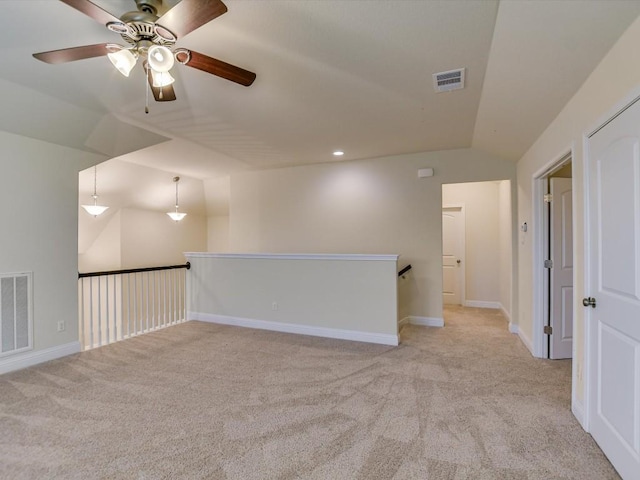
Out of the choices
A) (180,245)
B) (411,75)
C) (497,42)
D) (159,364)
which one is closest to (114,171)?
(180,245)

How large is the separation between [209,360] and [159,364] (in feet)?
1.63

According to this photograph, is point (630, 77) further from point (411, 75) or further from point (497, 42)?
point (411, 75)

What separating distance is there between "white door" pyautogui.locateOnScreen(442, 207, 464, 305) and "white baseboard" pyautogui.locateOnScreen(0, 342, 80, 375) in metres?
5.90

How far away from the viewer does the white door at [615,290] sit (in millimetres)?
1601

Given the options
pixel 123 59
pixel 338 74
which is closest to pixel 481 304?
pixel 338 74

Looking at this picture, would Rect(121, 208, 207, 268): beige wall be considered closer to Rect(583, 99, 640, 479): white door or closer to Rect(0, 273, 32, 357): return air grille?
Rect(0, 273, 32, 357): return air grille

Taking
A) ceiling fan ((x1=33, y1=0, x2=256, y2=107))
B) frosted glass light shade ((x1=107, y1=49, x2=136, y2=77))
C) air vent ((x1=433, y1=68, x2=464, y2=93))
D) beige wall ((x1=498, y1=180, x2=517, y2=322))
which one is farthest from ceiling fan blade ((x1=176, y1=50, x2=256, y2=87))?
beige wall ((x1=498, y1=180, x2=517, y2=322))

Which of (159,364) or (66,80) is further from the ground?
(66,80)

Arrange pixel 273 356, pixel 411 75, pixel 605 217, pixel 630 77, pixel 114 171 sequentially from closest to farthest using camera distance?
pixel 630 77 → pixel 605 217 → pixel 411 75 → pixel 273 356 → pixel 114 171

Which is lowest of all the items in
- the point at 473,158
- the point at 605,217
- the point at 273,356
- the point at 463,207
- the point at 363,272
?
the point at 273,356

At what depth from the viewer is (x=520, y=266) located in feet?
13.5

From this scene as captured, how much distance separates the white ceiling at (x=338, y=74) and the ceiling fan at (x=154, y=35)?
0.81 feet

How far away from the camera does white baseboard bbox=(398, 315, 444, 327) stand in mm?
4613

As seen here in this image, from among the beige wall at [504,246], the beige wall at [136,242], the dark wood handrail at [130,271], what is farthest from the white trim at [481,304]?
the beige wall at [136,242]
